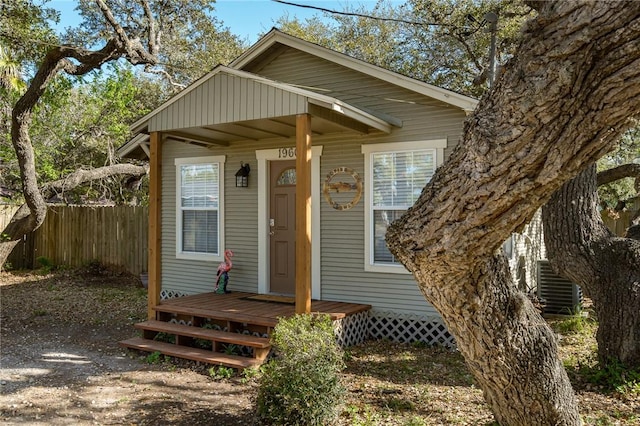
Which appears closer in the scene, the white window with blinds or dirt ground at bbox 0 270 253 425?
dirt ground at bbox 0 270 253 425

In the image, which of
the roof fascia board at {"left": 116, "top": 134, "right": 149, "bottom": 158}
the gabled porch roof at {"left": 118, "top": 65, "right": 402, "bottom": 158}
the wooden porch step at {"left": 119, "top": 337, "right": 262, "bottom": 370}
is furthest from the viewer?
the roof fascia board at {"left": 116, "top": 134, "right": 149, "bottom": 158}

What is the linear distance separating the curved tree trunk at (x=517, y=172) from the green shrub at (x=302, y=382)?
4.28 ft

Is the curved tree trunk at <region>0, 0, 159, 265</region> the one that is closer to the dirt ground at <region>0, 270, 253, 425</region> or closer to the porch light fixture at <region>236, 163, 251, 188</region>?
the dirt ground at <region>0, 270, 253, 425</region>

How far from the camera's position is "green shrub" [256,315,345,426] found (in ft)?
12.7

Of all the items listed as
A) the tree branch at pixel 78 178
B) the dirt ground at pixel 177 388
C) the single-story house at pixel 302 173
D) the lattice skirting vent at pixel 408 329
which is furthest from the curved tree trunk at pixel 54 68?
the lattice skirting vent at pixel 408 329

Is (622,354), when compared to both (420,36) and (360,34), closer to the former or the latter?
(420,36)

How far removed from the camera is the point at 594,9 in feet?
7.04

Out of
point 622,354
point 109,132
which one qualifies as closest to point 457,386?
point 622,354

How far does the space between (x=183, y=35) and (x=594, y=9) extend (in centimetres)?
1614

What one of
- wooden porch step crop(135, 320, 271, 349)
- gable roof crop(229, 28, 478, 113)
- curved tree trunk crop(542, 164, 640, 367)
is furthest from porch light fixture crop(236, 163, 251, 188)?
curved tree trunk crop(542, 164, 640, 367)

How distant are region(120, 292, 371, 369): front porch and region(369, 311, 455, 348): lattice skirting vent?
0.19 m

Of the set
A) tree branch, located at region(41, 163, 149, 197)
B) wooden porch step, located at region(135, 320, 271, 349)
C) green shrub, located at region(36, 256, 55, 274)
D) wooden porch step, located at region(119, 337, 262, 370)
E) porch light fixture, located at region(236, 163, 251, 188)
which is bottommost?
wooden porch step, located at region(119, 337, 262, 370)

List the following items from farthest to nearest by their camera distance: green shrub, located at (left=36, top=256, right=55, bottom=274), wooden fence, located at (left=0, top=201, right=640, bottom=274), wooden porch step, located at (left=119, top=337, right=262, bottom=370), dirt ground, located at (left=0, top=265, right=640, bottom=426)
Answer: green shrub, located at (left=36, top=256, right=55, bottom=274) → wooden fence, located at (left=0, top=201, right=640, bottom=274) → wooden porch step, located at (left=119, top=337, right=262, bottom=370) → dirt ground, located at (left=0, top=265, right=640, bottom=426)

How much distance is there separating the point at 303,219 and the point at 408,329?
2.38 metres
